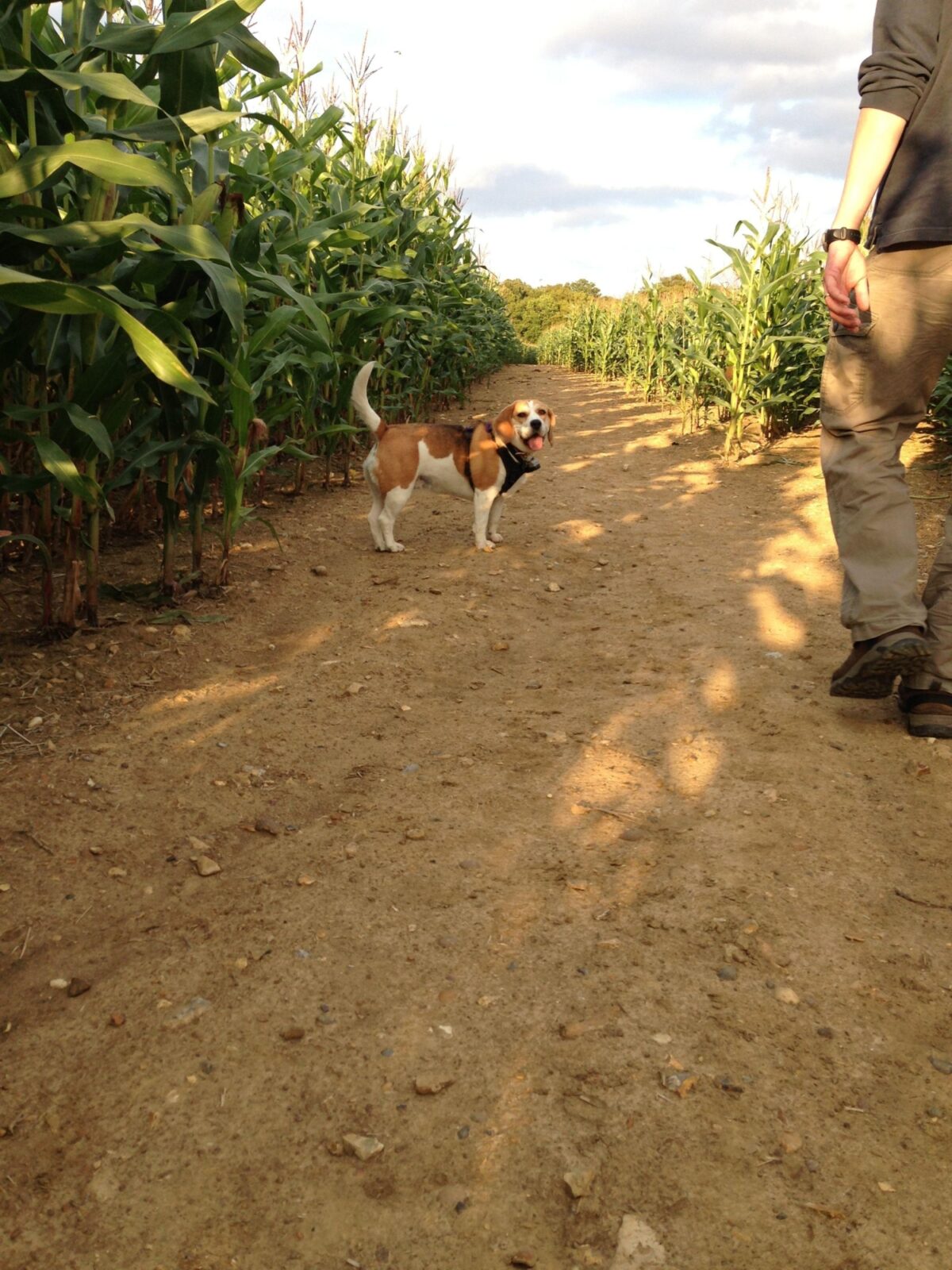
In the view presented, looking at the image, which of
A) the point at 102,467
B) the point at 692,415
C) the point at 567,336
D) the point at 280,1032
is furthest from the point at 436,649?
the point at 567,336

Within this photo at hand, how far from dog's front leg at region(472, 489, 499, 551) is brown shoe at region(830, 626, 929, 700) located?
2391 millimetres

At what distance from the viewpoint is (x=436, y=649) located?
144 inches

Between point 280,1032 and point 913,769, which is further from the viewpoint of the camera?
point 913,769

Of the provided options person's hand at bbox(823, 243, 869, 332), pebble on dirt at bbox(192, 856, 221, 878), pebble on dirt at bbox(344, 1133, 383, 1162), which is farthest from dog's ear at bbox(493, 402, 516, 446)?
pebble on dirt at bbox(344, 1133, 383, 1162)

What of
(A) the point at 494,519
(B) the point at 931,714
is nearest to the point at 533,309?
(A) the point at 494,519

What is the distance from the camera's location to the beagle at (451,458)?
15.9 ft

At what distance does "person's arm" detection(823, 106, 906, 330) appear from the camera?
2.52 m

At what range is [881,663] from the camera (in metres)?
2.72

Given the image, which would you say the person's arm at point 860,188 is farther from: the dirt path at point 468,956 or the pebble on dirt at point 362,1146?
the pebble on dirt at point 362,1146

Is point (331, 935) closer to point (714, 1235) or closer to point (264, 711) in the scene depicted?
point (714, 1235)

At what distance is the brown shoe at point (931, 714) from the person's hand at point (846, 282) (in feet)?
3.61

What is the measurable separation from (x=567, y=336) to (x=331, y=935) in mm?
22909

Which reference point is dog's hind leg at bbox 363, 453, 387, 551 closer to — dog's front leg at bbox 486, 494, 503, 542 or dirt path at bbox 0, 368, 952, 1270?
dog's front leg at bbox 486, 494, 503, 542

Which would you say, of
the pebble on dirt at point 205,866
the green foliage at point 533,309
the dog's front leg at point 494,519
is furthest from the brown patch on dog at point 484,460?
the green foliage at point 533,309
